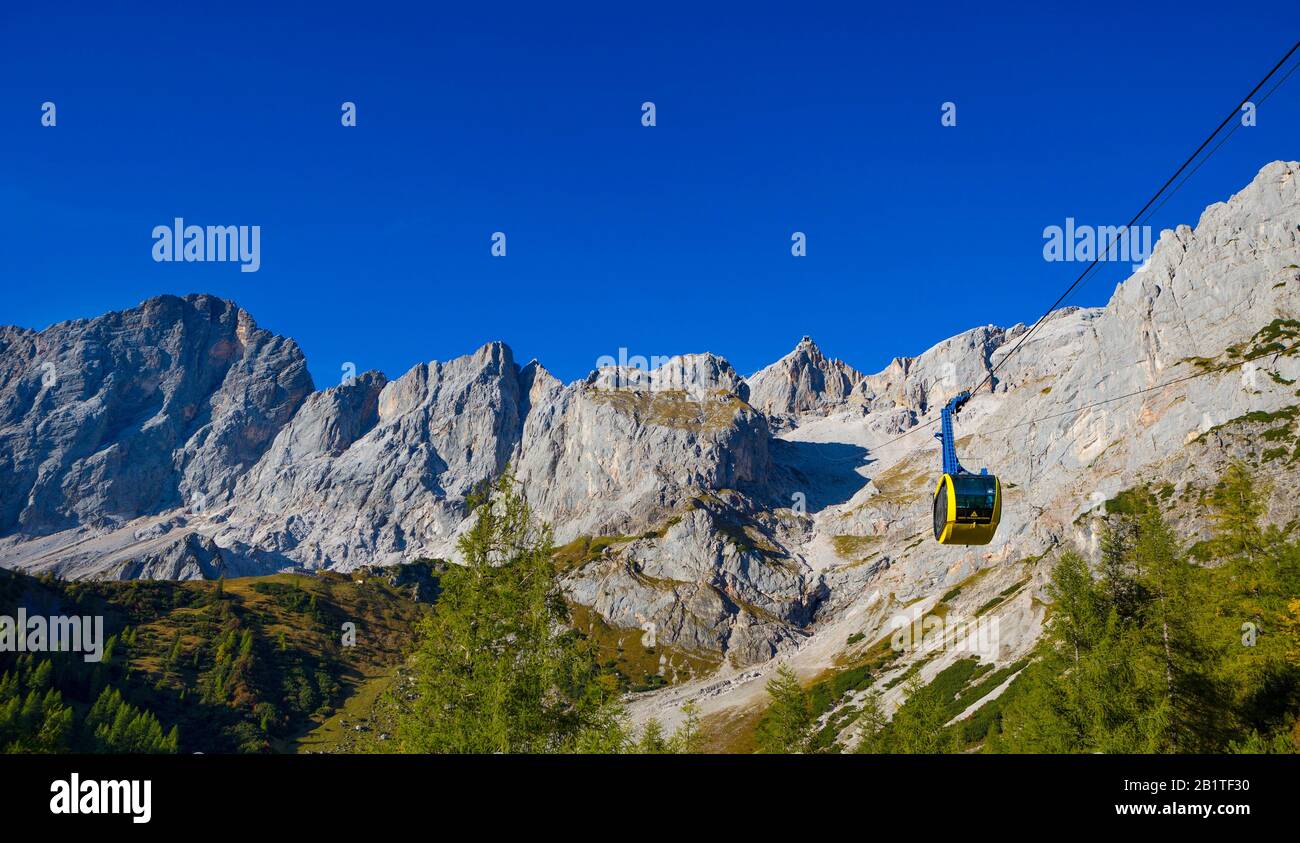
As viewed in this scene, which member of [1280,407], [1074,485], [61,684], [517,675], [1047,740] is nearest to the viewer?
[517,675]

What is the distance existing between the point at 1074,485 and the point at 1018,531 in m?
18.0

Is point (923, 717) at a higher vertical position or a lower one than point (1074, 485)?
lower

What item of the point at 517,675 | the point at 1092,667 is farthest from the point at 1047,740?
the point at 517,675

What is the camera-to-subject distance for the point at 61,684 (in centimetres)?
16025

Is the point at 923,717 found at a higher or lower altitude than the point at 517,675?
lower

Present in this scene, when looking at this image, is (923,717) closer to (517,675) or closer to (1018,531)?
(517,675)
